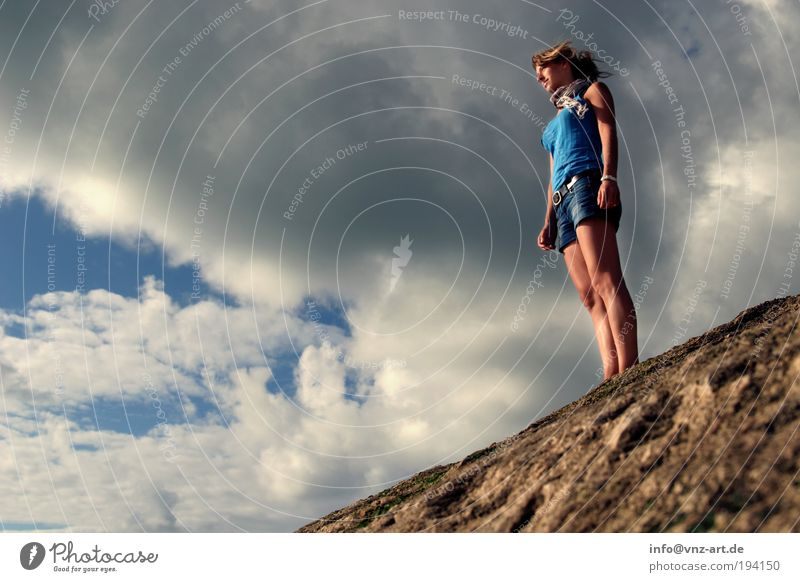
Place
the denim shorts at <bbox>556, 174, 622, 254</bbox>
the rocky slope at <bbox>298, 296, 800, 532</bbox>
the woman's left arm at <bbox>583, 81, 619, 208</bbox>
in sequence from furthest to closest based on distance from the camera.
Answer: the denim shorts at <bbox>556, 174, 622, 254</bbox>
the woman's left arm at <bbox>583, 81, 619, 208</bbox>
the rocky slope at <bbox>298, 296, 800, 532</bbox>

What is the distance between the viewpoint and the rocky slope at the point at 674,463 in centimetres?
484

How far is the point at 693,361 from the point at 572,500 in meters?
1.98

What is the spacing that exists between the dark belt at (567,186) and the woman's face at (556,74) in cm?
205

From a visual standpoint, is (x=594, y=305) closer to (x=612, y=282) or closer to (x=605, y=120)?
(x=612, y=282)

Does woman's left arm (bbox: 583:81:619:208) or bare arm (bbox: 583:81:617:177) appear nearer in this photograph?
woman's left arm (bbox: 583:81:619:208)

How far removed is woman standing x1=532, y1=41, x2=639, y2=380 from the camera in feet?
31.9

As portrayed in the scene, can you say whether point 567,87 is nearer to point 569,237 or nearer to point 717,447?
point 569,237
